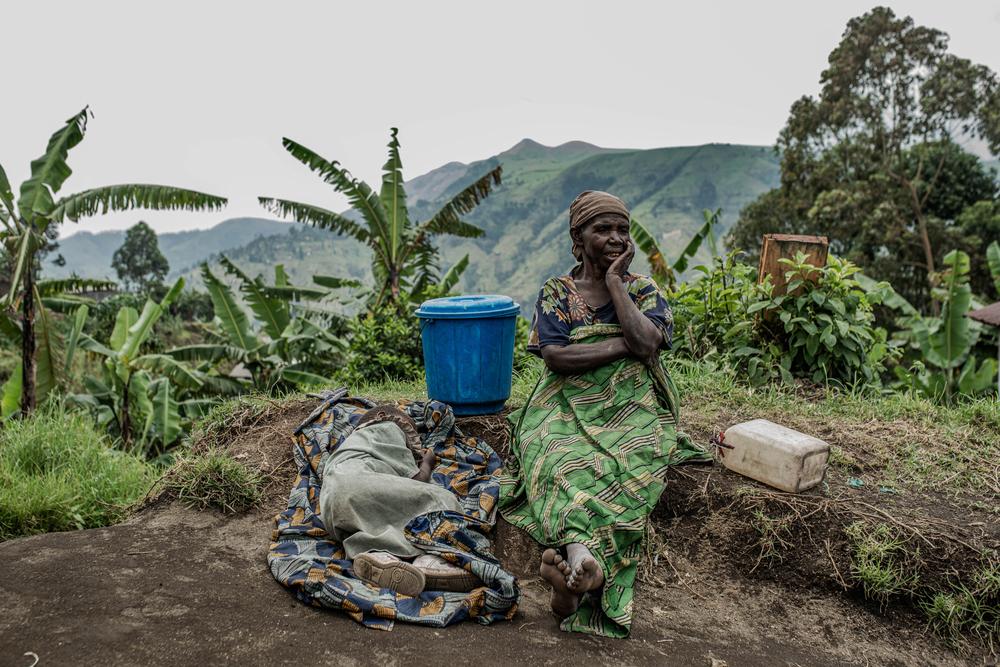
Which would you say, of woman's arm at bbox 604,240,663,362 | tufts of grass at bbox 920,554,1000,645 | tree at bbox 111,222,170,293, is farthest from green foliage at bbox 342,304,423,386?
tree at bbox 111,222,170,293

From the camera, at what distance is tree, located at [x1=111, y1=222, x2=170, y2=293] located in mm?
31109

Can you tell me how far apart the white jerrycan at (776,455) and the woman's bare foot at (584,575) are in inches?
54.1

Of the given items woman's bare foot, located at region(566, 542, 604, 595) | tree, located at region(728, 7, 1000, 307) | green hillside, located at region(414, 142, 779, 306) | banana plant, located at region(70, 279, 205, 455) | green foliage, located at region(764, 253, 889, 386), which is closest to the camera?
woman's bare foot, located at region(566, 542, 604, 595)

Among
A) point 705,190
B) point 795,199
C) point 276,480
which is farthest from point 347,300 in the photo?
point 705,190

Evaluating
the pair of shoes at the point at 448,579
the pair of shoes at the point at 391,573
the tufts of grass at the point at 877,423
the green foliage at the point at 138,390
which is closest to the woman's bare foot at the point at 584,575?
the pair of shoes at the point at 448,579

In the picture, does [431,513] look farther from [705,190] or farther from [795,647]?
[705,190]

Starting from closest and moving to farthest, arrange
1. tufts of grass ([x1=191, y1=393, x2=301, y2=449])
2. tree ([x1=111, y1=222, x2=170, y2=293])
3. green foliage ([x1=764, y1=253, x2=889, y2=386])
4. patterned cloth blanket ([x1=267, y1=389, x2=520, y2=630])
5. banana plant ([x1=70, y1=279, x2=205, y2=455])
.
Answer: patterned cloth blanket ([x1=267, y1=389, x2=520, y2=630])
tufts of grass ([x1=191, y1=393, x2=301, y2=449])
green foliage ([x1=764, y1=253, x2=889, y2=386])
banana plant ([x1=70, y1=279, x2=205, y2=455])
tree ([x1=111, y1=222, x2=170, y2=293])

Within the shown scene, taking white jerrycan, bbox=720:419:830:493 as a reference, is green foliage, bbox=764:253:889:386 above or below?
above

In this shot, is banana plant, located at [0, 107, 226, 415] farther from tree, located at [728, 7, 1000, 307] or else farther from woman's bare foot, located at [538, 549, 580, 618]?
tree, located at [728, 7, 1000, 307]

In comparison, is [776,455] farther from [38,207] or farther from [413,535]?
[38,207]

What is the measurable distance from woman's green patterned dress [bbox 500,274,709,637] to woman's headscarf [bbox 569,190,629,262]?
0.32 meters

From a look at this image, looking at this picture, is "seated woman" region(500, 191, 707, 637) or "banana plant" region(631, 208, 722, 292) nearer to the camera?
"seated woman" region(500, 191, 707, 637)

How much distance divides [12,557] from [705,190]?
2809 inches

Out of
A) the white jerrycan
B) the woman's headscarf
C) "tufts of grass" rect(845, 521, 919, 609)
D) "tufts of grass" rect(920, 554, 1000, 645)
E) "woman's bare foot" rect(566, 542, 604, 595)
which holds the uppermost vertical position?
the woman's headscarf
